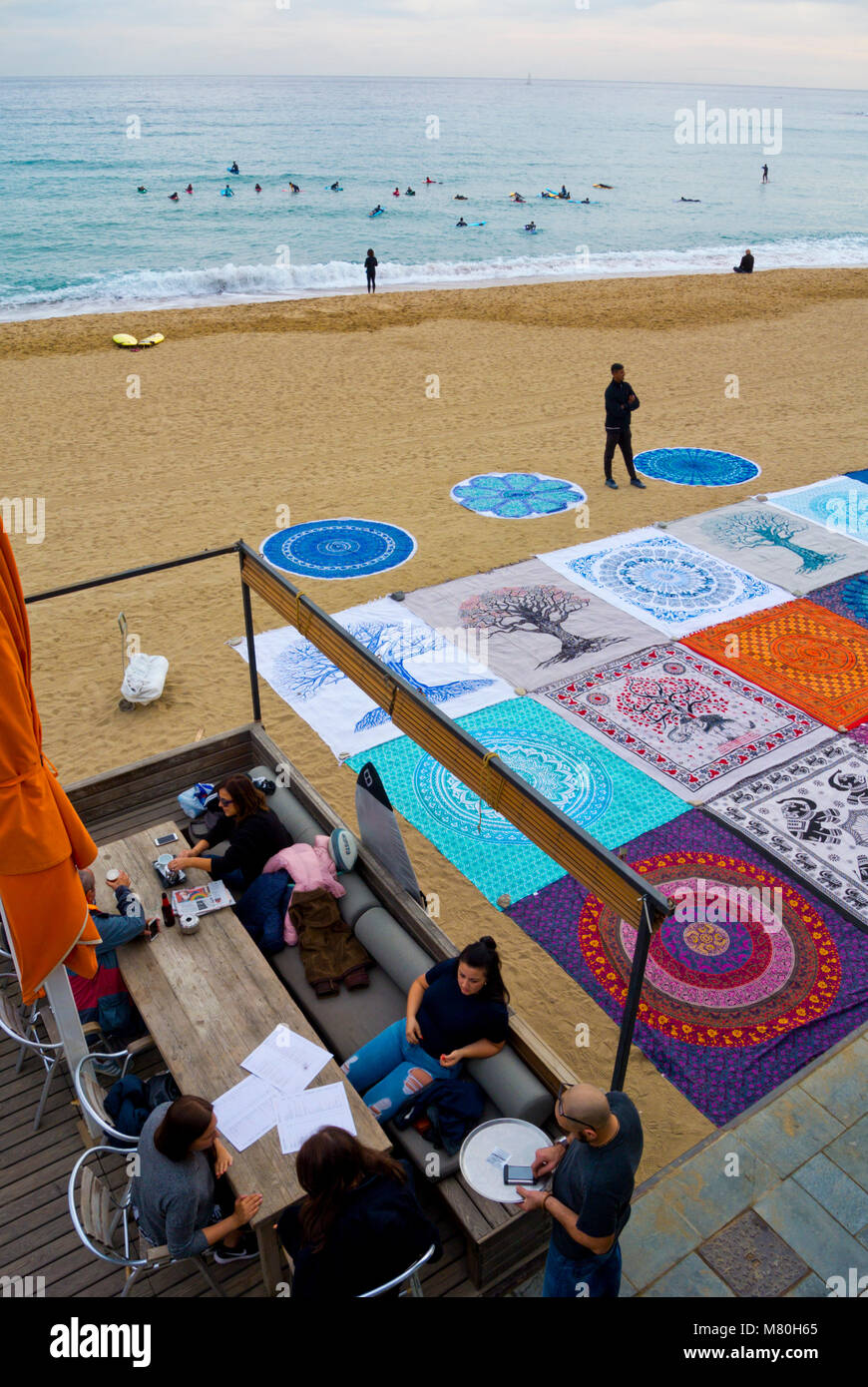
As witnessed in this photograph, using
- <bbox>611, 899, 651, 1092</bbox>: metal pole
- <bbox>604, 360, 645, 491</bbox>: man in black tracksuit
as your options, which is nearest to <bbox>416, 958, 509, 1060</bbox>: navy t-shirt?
<bbox>611, 899, 651, 1092</bbox>: metal pole

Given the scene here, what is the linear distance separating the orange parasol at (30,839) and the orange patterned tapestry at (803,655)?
21.9 feet

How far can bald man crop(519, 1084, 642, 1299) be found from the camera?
118 inches

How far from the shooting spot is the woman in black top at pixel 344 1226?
2951mm

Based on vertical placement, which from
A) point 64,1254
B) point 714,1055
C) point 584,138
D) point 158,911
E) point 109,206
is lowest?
point 714,1055

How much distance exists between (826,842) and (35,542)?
10143mm

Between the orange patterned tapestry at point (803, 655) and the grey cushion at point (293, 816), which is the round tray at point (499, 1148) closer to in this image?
A: the grey cushion at point (293, 816)

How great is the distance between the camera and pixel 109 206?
5300 centimetres

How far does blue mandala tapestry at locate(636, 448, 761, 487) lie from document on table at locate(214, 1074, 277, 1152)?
11.4 metres

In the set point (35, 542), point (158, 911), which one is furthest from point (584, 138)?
point (158, 911)

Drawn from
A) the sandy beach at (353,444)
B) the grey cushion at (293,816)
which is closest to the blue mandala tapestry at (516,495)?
the sandy beach at (353,444)

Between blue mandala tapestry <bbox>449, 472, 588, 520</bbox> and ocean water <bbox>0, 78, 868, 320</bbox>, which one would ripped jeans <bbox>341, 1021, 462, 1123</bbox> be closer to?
blue mandala tapestry <bbox>449, 472, 588, 520</bbox>
